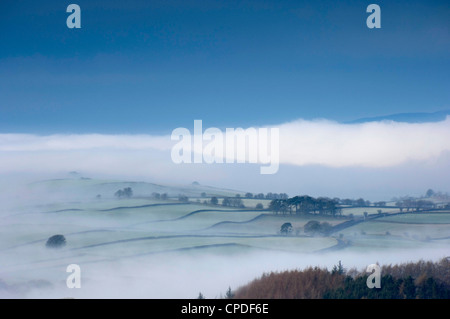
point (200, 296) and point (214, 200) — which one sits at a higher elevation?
point (214, 200)

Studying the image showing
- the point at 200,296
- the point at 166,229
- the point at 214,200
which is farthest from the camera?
the point at 214,200

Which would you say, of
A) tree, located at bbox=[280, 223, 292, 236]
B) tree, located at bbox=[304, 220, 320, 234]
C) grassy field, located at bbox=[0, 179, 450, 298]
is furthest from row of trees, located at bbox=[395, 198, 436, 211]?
tree, located at bbox=[280, 223, 292, 236]

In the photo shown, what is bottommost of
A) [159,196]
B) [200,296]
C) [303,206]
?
[200,296]

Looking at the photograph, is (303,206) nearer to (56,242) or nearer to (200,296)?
(200,296)

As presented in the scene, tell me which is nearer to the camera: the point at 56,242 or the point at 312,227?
the point at 56,242

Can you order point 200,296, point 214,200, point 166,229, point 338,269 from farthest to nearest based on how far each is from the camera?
point 214,200 → point 166,229 → point 338,269 → point 200,296

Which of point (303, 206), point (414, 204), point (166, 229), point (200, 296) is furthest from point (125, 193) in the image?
point (414, 204)

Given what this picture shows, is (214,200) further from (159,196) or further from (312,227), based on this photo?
(312,227)
